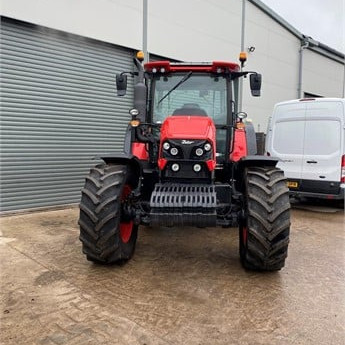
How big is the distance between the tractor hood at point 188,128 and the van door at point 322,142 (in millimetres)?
4001

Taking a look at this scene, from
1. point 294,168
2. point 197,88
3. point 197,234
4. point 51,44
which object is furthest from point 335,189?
point 51,44

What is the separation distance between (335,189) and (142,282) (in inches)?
194

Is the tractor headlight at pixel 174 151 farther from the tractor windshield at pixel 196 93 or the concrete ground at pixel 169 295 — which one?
the concrete ground at pixel 169 295

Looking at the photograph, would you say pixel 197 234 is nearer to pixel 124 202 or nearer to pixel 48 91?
pixel 124 202

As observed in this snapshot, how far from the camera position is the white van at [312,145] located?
7.05 metres

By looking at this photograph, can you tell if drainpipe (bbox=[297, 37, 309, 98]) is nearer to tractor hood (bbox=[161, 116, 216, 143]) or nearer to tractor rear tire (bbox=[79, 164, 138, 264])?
tractor hood (bbox=[161, 116, 216, 143])

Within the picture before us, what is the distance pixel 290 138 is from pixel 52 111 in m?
4.76

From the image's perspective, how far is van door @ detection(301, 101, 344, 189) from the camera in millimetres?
7062

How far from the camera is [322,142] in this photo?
286 inches

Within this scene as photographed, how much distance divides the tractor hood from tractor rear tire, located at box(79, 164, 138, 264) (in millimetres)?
616

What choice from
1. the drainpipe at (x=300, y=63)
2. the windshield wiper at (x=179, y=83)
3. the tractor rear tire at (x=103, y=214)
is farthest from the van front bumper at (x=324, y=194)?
the drainpipe at (x=300, y=63)

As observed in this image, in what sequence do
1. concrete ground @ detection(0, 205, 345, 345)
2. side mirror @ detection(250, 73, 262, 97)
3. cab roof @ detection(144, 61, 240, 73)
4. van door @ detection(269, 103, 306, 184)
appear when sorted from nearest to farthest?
concrete ground @ detection(0, 205, 345, 345)
cab roof @ detection(144, 61, 240, 73)
side mirror @ detection(250, 73, 262, 97)
van door @ detection(269, 103, 306, 184)

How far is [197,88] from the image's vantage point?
4656mm

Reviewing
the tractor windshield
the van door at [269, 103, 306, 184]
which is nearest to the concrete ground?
the tractor windshield
